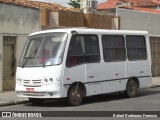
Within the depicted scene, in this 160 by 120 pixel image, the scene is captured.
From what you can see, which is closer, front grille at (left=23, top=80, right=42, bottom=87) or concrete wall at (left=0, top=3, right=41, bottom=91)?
front grille at (left=23, top=80, right=42, bottom=87)

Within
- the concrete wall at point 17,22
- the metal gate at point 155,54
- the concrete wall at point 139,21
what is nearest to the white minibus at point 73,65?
the concrete wall at point 17,22

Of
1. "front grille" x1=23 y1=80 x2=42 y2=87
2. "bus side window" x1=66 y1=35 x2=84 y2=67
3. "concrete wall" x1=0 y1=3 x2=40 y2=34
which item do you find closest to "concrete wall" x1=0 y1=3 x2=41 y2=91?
"concrete wall" x1=0 y1=3 x2=40 y2=34

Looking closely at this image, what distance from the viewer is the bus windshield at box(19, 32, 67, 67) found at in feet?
50.7

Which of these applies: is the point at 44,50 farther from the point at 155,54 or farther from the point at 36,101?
the point at 155,54

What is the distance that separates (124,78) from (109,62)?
1147mm

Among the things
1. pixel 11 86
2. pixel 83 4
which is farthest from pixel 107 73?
pixel 83 4

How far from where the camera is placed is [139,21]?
30969mm

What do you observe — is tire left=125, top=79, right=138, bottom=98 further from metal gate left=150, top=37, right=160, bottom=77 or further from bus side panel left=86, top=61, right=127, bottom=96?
metal gate left=150, top=37, right=160, bottom=77

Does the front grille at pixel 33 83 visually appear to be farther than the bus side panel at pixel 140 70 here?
No

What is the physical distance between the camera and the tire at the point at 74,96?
15.5 meters

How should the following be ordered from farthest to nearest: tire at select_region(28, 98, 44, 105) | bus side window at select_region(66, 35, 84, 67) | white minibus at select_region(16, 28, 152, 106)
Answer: tire at select_region(28, 98, 44, 105) < bus side window at select_region(66, 35, 84, 67) < white minibus at select_region(16, 28, 152, 106)

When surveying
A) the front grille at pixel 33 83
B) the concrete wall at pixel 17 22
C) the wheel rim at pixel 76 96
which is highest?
the concrete wall at pixel 17 22

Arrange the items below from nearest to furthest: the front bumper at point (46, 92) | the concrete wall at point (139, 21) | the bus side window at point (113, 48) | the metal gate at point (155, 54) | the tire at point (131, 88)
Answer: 1. the front bumper at point (46, 92)
2. the bus side window at point (113, 48)
3. the tire at point (131, 88)
4. the concrete wall at point (139, 21)
5. the metal gate at point (155, 54)

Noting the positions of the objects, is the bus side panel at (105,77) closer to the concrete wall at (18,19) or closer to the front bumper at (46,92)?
the front bumper at (46,92)
